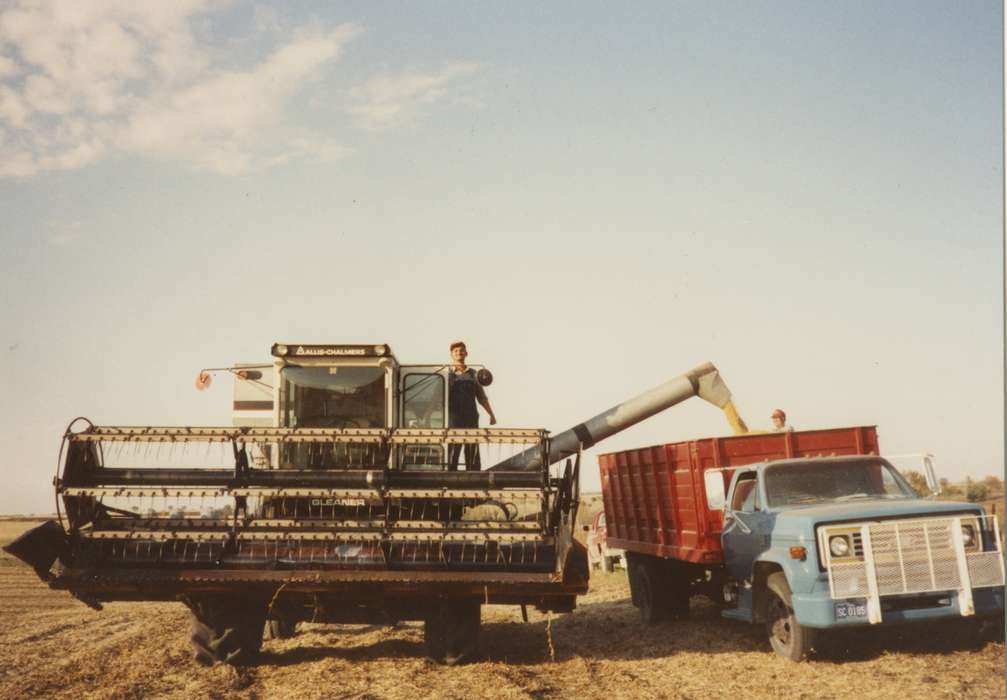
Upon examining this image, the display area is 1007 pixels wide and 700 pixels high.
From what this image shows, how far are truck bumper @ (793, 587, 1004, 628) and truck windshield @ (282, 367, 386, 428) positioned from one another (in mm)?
Result: 4683

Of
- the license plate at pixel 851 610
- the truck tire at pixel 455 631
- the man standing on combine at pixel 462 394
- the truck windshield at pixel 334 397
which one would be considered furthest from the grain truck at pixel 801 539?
the truck windshield at pixel 334 397

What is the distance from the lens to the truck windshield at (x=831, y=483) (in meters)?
8.99

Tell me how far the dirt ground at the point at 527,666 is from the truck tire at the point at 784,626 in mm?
151

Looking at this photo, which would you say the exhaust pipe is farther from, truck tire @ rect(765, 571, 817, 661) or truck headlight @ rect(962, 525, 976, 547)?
truck headlight @ rect(962, 525, 976, 547)

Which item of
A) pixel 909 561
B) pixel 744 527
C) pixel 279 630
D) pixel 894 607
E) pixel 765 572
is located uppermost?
pixel 744 527

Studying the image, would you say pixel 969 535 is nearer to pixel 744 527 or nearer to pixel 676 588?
pixel 744 527

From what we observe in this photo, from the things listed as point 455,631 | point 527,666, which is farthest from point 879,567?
point 455,631

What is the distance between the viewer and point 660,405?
559 inches

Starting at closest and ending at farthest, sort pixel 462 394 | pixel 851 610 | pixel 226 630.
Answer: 1. pixel 851 610
2. pixel 226 630
3. pixel 462 394

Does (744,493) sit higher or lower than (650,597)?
higher

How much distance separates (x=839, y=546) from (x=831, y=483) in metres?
1.57

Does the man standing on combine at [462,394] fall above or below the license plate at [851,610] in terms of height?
above

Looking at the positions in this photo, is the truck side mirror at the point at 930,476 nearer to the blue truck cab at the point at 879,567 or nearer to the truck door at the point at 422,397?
the blue truck cab at the point at 879,567

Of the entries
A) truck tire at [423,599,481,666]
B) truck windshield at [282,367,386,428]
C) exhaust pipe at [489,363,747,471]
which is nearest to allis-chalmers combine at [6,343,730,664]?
truck tire at [423,599,481,666]
